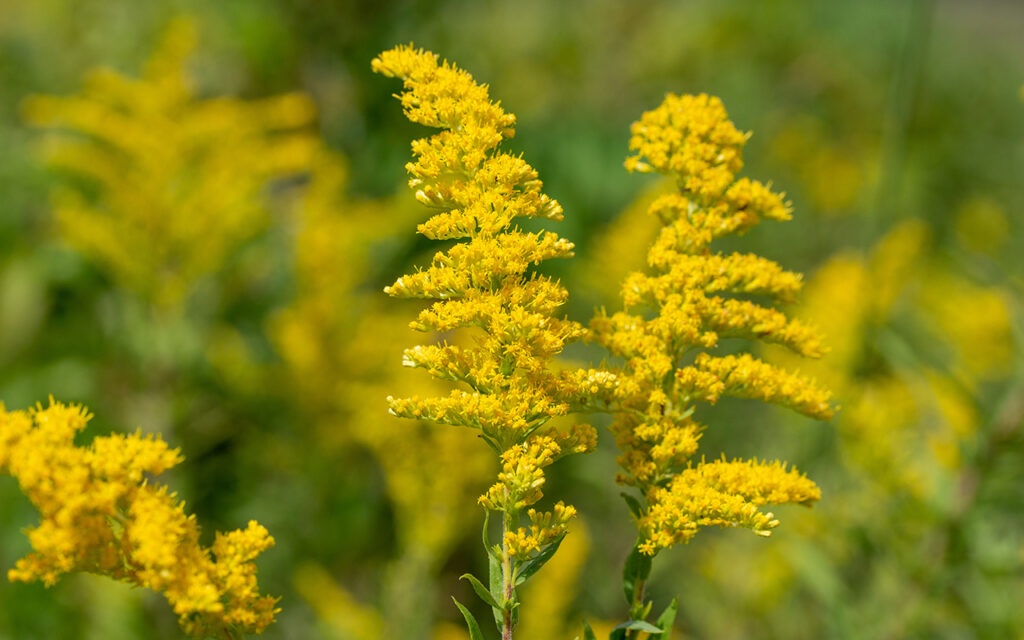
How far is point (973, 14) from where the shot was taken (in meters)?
15.2

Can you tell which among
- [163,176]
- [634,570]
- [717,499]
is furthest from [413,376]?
[717,499]

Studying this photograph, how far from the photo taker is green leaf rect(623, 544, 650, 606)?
148 cm

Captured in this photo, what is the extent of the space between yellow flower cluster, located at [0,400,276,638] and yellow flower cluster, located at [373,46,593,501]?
371 millimetres

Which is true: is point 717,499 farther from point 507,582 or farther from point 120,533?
point 120,533

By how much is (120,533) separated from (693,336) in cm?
98

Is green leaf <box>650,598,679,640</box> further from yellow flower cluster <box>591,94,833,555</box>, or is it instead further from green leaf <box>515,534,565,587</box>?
green leaf <box>515,534,565,587</box>

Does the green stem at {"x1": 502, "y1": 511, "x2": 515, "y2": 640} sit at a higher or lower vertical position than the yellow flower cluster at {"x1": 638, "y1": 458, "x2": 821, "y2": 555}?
lower

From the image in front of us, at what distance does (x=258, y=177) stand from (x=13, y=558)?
225 centimetres

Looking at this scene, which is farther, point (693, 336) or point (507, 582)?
point (693, 336)

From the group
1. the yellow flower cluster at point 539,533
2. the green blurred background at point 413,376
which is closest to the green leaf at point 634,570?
the yellow flower cluster at point 539,533

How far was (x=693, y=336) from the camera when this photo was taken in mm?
1521

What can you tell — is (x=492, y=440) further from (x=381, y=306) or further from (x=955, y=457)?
(x=381, y=306)

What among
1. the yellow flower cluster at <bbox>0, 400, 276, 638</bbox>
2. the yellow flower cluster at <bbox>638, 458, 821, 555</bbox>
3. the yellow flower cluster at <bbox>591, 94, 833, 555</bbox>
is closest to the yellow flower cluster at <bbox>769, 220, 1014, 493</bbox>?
the yellow flower cluster at <bbox>591, 94, 833, 555</bbox>

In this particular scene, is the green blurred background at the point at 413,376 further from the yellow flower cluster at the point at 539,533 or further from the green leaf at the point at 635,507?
the yellow flower cluster at the point at 539,533
